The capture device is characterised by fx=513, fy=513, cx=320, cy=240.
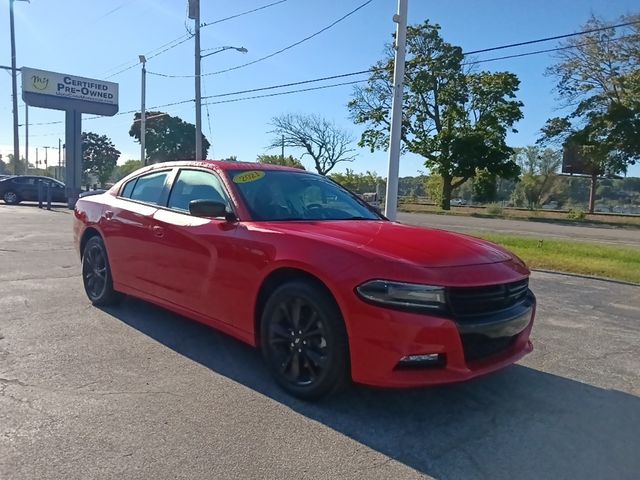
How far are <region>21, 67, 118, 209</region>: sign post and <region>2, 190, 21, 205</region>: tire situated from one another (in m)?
2.31

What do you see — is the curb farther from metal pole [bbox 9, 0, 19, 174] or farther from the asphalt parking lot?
metal pole [bbox 9, 0, 19, 174]

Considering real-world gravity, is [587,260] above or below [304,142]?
below

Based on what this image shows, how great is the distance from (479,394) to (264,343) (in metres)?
1.57

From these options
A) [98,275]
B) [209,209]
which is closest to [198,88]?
[98,275]

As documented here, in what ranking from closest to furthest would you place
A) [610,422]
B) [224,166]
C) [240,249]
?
[610,422]
[240,249]
[224,166]

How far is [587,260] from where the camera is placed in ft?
33.9

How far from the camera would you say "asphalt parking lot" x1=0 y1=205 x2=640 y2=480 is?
8.86 ft

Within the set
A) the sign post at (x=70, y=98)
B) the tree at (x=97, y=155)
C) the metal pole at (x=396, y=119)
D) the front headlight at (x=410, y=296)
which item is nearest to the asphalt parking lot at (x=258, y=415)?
the front headlight at (x=410, y=296)

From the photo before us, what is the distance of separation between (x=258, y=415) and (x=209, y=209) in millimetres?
1555

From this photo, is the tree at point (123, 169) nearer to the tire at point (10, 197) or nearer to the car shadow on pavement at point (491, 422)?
the tire at point (10, 197)

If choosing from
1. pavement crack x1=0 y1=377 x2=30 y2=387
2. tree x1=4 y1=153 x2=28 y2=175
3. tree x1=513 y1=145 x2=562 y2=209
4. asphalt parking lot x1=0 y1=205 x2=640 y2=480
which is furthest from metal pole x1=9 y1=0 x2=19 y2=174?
tree x1=513 y1=145 x2=562 y2=209

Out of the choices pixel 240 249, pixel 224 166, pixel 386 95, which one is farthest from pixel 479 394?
pixel 386 95

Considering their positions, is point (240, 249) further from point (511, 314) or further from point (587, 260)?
point (587, 260)

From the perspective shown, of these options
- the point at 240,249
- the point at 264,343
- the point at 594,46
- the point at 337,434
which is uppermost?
the point at 594,46
